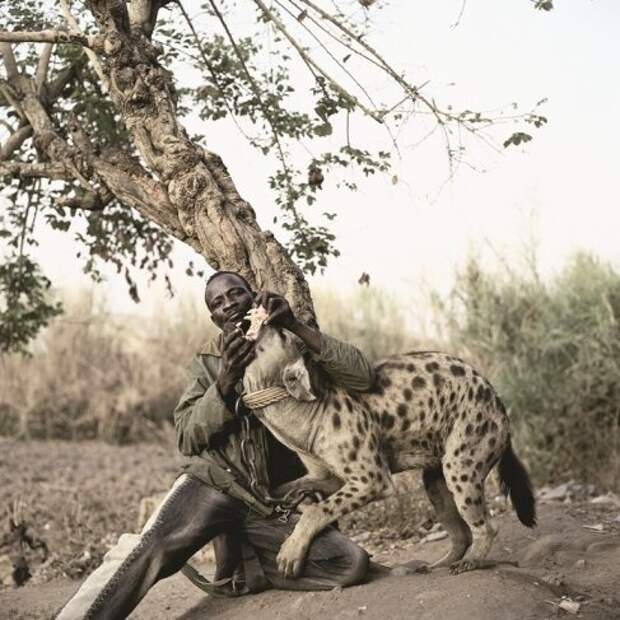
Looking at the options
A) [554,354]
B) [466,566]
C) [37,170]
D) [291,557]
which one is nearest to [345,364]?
[291,557]

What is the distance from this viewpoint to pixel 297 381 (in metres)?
5.09

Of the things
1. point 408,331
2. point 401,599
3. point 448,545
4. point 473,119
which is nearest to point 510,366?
point 408,331

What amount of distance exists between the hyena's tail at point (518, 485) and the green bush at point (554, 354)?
4.38 metres

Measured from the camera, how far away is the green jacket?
523 cm

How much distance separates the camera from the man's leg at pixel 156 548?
5242 millimetres

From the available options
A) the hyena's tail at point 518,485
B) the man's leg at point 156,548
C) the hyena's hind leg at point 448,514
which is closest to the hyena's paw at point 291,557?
the man's leg at point 156,548

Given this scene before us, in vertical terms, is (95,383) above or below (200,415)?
above

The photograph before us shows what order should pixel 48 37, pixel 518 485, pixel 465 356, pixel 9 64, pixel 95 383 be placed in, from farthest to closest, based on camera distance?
pixel 95 383 → pixel 465 356 → pixel 9 64 → pixel 48 37 → pixel 518 485

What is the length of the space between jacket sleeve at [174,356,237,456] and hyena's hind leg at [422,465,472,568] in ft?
3.55

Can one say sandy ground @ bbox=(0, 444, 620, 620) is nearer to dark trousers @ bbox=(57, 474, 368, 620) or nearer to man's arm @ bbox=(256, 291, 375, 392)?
dark trousers @ bbox=(57, 474, 368, 620)

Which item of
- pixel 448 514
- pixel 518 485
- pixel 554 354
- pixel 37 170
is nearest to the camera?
pixel 448 514

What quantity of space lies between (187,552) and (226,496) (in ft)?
1.12

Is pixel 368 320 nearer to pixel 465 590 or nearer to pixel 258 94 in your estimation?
pixel 258 94

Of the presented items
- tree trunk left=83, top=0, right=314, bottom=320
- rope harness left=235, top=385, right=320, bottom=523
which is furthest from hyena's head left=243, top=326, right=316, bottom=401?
tree trunk left=83, top=0, right=314, bottom=320
